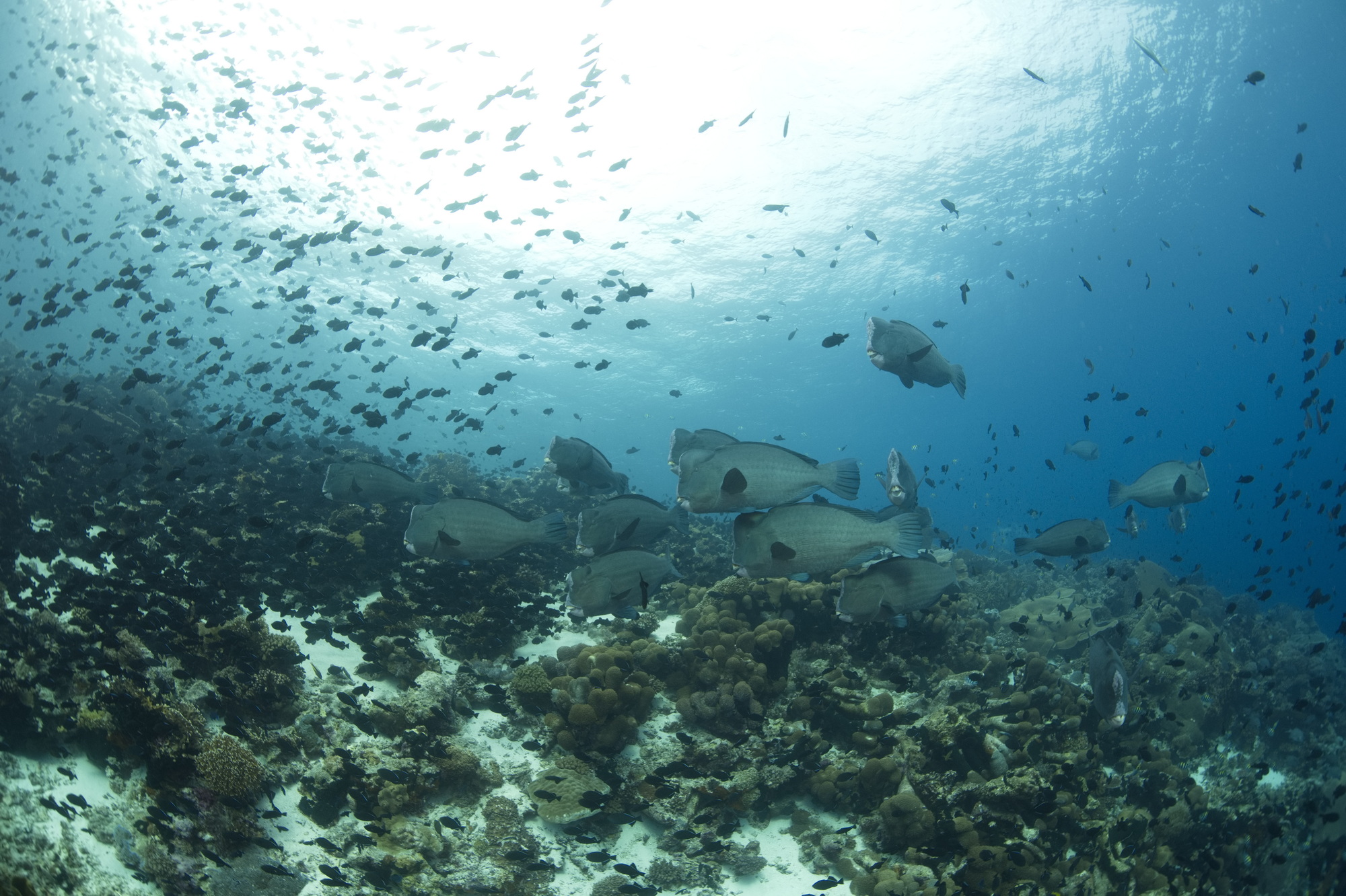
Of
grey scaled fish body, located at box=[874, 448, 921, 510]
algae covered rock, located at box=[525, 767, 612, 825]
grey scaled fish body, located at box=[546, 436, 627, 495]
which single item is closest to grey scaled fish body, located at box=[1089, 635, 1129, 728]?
grey scaled fish body, located at box=[874, 448, 921, 510]

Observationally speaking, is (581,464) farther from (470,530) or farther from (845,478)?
(845,478)

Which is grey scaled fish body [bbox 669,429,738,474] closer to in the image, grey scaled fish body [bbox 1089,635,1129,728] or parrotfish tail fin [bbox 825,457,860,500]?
parrotfish tail fin [bbox 825,457,860,500]

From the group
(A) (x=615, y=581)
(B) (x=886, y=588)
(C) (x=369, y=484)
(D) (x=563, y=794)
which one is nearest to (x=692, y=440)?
(A) (x=615, y=581)

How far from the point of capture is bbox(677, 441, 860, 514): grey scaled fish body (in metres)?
3.45

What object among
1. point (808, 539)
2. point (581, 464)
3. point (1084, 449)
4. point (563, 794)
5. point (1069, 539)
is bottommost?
point (563, 794)

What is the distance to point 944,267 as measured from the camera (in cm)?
3762

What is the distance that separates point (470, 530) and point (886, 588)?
11.1ft

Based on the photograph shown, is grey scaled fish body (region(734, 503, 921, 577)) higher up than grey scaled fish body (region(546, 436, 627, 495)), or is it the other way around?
grey scaled fish body (region(546, 436, 627, 495))

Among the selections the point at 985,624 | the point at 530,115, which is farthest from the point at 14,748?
the point at 530,115

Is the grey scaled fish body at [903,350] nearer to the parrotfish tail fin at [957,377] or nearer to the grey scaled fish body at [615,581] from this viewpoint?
the parrotfish tail fin at [957,377]

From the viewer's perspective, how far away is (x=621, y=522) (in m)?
5.24

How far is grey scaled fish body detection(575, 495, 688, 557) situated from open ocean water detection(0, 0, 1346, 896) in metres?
0.08

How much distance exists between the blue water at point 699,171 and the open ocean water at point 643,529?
267mm

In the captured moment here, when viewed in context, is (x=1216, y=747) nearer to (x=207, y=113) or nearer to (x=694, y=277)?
(x=694, y=277)
